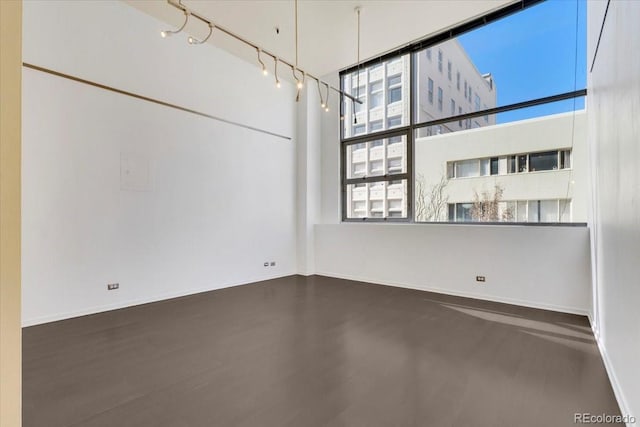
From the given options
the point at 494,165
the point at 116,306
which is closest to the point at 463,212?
the point at 494,165

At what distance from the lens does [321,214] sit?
20.5 feet

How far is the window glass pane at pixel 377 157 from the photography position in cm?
543

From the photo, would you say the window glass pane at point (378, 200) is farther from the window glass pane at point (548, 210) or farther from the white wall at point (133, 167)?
the window glass pane at point (548, 210)

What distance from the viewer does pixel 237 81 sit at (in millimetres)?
5152

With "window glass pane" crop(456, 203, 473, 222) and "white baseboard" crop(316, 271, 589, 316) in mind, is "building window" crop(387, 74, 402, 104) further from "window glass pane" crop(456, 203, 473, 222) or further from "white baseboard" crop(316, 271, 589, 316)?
"white baseboard" crop(316, 271, 589, 316)

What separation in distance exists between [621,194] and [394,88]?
4.21 m

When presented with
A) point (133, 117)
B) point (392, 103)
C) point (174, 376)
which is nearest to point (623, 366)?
point (174, 376)

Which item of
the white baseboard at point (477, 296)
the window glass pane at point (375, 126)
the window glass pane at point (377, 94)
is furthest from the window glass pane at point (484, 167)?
the window glass pane at point (375, 126)

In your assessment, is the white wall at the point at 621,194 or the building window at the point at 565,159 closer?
the white wall at the point at 621,194

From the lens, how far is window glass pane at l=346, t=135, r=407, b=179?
543 centimetres

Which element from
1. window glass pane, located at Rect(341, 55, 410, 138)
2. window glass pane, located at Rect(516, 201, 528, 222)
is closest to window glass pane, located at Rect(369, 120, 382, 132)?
window glass pane, located at Rect(341, 55, 410, 138)

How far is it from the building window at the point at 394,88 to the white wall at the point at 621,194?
3024mm

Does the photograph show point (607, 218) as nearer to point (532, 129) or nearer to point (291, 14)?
point (532, 129)

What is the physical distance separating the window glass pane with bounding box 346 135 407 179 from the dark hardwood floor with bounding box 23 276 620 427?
2593 mm
